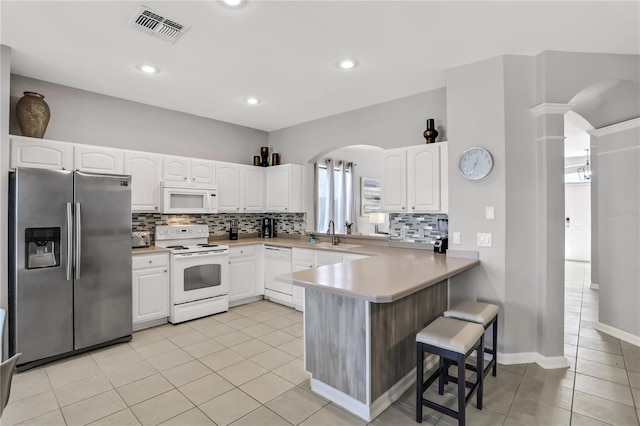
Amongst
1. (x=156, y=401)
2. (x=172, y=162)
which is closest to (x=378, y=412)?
(x=156, y=401)

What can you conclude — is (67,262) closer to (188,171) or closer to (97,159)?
(97,159)

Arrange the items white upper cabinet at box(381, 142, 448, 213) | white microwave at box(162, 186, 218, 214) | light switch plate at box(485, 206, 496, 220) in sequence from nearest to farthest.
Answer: light switch plate at box(485, 206, 496, 220) < white upper cabinet at box(381, 142, 448, 213) < white microwave at box(162, 186, 218, 214)

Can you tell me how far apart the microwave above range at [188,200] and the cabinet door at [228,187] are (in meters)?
0.20

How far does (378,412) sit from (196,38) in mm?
3127

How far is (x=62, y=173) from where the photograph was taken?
3.07 m

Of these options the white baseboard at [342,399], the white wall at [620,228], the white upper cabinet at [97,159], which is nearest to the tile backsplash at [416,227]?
the white wall at [620,228]

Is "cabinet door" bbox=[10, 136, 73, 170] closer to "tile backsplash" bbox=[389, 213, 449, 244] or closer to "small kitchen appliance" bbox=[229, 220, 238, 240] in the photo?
"small kitchen appliance" bbox=[229, 220, 238, 240]

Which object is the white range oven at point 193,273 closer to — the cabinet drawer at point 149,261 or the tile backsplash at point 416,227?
the cabinet drawer at point 149,261

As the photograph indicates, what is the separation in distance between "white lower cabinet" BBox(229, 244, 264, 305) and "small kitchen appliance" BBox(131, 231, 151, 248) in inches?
41.0

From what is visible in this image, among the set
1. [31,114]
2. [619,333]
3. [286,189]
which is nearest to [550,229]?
[619,333]

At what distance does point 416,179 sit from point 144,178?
3.24m

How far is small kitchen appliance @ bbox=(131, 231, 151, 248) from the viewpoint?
4.06 m

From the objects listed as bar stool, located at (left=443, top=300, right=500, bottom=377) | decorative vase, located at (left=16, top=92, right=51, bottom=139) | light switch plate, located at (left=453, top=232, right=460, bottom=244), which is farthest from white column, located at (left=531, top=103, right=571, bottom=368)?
decorative vase, located at (left=16, top=92, right=51, bottom=139)

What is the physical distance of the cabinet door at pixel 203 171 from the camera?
180 inches
